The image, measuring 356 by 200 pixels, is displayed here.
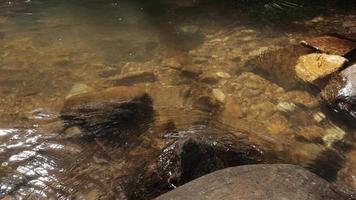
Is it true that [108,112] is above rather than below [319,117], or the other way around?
above

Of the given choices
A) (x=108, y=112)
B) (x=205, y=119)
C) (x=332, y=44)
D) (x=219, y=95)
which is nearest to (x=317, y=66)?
(x=332, y=44)

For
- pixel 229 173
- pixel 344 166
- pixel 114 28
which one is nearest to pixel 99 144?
pixel 229 173

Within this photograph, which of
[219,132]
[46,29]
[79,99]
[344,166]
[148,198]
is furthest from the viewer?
[46,29]

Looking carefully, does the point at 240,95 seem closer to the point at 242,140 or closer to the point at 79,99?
the point at 242,140

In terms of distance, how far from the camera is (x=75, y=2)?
670 cm

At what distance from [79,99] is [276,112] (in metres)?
2.03

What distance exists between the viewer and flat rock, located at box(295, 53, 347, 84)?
14.7 ft

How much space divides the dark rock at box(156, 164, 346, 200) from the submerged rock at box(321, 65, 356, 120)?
162cm

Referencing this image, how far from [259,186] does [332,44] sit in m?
3.20

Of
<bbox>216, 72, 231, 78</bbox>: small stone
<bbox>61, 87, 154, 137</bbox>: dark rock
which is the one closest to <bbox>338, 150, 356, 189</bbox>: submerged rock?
<bbox>216, 72, 231, 78</bbox>: small stone

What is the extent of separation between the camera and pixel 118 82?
4.61 metres

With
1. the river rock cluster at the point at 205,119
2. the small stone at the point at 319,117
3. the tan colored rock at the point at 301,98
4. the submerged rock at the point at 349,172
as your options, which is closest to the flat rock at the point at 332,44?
the river rock cluster at the point at 205,119

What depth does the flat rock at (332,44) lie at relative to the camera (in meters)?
4.94

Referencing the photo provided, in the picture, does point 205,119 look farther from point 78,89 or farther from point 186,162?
point 78,89
